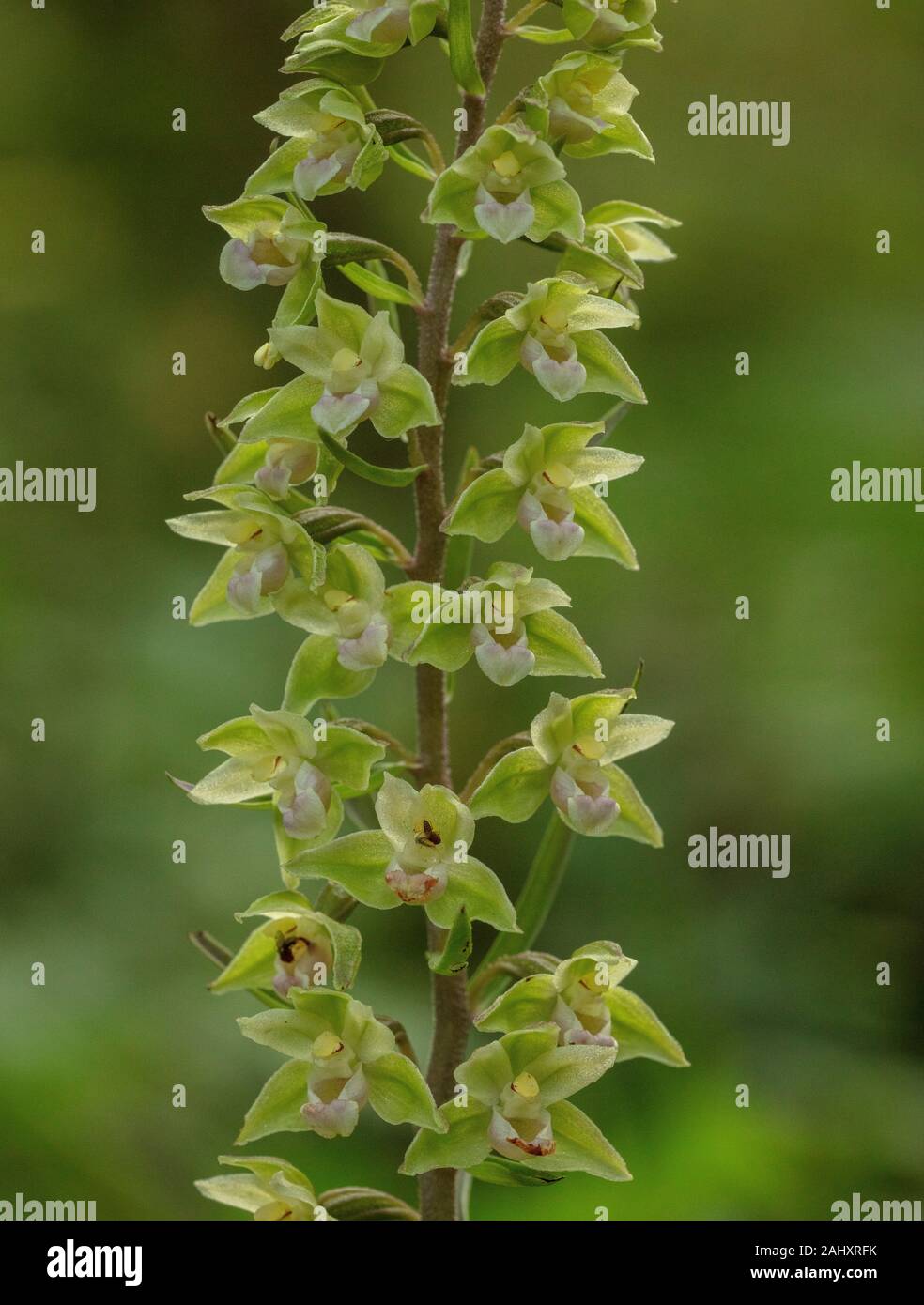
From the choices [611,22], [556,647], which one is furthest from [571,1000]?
[611,22]

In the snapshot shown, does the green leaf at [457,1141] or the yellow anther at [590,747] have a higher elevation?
the yellow anther at [590,747]

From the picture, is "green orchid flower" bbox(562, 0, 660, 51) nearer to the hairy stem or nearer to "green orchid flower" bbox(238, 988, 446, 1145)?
the hairy stem

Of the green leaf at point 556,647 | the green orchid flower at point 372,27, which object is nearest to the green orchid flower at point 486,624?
the green leaf at point 556,647

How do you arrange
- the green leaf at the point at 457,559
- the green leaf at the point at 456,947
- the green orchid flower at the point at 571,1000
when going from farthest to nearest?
the green leaf at the point at 457,559
the green orchid flower at the point at 571,1000
the green leaf at the point at 456,947

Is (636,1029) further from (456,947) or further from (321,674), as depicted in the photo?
(321,674)

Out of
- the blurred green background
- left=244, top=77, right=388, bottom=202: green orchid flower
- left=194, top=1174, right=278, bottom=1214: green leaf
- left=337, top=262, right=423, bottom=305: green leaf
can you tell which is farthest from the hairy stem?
the blurred green background

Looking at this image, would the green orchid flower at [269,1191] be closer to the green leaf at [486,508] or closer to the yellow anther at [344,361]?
the green leaf at [486,508]

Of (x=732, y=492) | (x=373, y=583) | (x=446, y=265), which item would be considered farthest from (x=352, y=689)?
(x=732, y=492)
